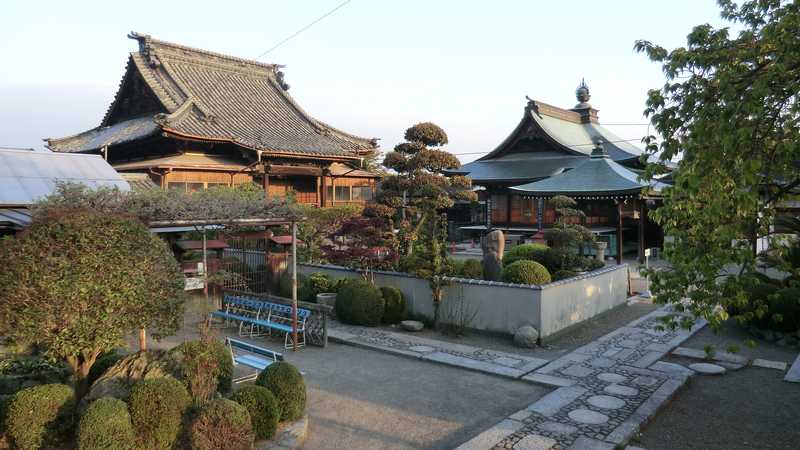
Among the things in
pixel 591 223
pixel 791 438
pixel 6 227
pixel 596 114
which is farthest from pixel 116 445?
pixel 596 114

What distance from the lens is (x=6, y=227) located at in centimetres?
922

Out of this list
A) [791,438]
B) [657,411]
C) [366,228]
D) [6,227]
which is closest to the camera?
[791,438]

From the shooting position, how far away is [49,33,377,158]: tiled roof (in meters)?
21.4

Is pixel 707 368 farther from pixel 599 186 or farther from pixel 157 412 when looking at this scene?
pixel 599 186

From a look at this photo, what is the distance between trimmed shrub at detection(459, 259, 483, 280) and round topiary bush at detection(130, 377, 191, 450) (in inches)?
368

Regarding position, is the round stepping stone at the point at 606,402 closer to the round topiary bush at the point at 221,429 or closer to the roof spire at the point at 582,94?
the round topiary bush at the point at 221,429

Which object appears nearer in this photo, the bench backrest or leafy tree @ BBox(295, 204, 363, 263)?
the bench backrest

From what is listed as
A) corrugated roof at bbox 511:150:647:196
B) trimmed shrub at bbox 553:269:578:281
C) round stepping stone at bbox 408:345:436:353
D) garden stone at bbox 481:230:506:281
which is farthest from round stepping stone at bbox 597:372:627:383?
corrugated roof at bbox 511:150:647:196

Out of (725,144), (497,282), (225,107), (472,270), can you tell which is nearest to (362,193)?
(225,107)

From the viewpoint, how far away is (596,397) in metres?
7.83

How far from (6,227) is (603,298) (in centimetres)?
1322

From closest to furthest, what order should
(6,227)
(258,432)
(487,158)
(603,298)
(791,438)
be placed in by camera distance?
1. (258,432)
2. (791,438)
3. (6,227)
4. (603,298)
5. (487,158)

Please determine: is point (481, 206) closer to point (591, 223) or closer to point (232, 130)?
point (591, 223)

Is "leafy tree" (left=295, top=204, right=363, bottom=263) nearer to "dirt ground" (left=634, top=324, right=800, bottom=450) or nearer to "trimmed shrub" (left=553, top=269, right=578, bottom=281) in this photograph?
"trimmed shrub" (left=553, top=269, right=578, bottom=281)
